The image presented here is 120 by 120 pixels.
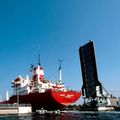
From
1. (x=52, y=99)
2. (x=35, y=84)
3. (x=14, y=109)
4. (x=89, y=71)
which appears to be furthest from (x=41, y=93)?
(x=89, y=71)

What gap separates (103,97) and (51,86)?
41564 mm

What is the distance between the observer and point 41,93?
216 ft

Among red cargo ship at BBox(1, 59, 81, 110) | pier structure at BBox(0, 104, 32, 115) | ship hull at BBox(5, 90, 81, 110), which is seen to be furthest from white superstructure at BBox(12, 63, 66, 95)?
pier structure at BBox(0, 104, 32, 115)

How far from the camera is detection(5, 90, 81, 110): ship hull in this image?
62562mm

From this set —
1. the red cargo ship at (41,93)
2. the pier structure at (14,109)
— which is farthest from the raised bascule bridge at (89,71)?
the pier structure at (14,109)

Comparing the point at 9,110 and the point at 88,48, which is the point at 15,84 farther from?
the point at 88,48

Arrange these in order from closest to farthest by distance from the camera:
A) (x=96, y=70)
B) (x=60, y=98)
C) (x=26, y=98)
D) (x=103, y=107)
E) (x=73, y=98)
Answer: (x=60, y=98)
(x=73, y=98)
(x=26, y=98)
(x=96, y=70)
(x=103, y=107)

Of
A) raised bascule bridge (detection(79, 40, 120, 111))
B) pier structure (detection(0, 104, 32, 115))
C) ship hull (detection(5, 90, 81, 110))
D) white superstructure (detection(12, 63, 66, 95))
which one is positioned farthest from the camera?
raised bascule bridge (detection(79, 40, 120, 111))

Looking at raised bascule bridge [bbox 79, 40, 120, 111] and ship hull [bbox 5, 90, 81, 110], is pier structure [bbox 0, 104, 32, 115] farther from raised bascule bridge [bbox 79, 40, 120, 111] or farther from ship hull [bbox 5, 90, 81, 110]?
raised bascule bridge [bbox 79, 40, 120, 111]

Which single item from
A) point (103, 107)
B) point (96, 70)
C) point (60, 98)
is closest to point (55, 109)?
point (60, 98)

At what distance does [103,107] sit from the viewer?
106438 mm

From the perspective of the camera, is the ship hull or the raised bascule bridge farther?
the raised bascule bridge

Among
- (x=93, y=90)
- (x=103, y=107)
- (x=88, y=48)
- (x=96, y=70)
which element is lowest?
(x=103, y=107)

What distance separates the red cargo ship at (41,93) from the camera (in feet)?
209
